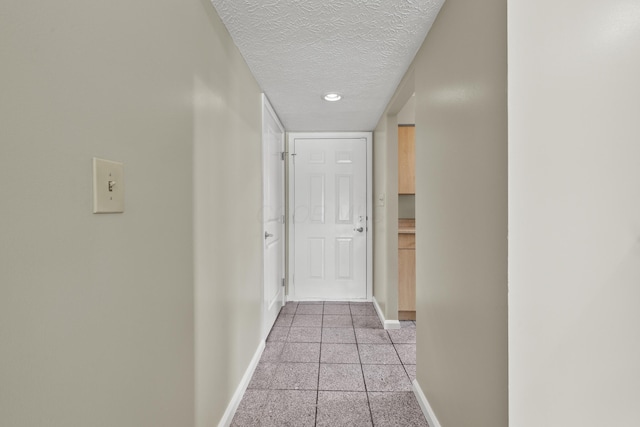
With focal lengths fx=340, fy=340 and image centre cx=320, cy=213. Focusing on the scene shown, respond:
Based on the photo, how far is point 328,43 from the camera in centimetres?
188

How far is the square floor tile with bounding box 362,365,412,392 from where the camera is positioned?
7.09 ft

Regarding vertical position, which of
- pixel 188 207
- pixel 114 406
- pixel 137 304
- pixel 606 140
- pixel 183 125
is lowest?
pixel 114 406

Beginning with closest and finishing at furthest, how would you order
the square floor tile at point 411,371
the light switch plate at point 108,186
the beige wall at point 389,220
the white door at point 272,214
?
1. the light switch plate at point 108,186
2. the square floor tile at point 411,371
3. the white door at point 272,214
4. the beige wall at point 389,220

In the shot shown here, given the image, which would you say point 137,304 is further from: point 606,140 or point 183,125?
point 606,140

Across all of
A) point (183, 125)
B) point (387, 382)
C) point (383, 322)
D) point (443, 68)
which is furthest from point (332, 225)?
point (183, 125)

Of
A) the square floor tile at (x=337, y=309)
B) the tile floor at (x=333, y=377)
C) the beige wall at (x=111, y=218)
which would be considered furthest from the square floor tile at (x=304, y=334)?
the beige wall at (x=111, y=218)

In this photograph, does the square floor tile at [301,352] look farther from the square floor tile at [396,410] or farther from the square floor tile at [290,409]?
the square floor tile at [396,410]

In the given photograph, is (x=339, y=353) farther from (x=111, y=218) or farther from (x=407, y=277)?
(x=111, y=218)

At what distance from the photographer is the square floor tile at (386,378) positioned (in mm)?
2162

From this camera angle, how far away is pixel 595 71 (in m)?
1.04

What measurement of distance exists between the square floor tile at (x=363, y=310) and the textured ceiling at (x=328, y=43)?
85.6 inches

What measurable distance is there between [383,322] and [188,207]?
8.31 ft

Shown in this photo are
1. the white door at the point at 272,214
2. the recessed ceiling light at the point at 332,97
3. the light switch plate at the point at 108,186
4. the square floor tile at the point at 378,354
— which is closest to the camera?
the light switch plate at the point at 108,186

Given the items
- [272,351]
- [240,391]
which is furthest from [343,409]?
[272,351]
